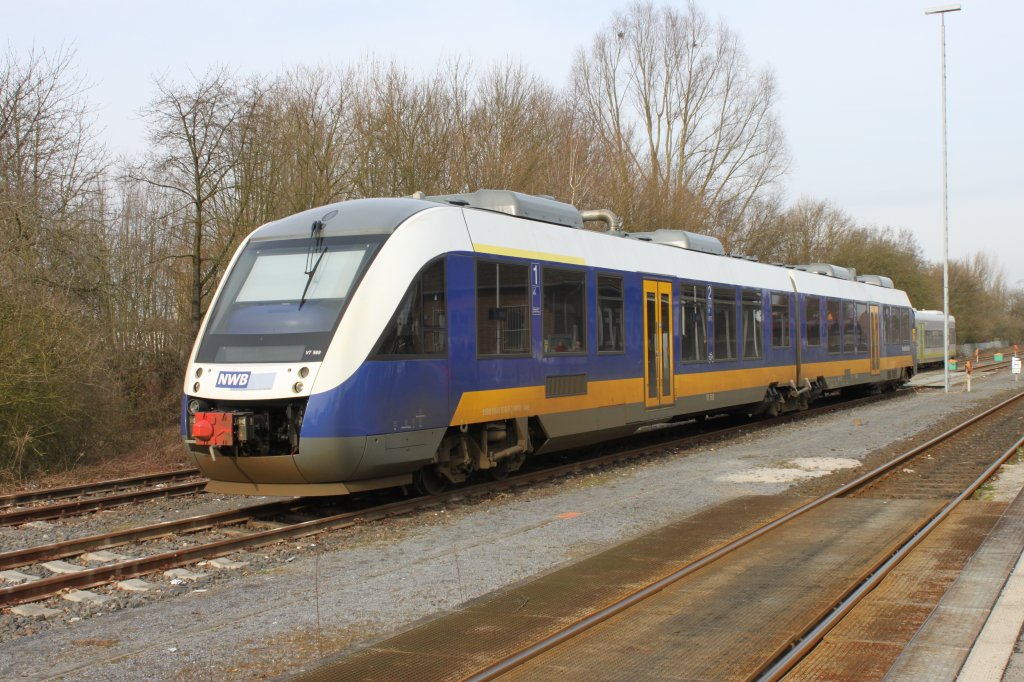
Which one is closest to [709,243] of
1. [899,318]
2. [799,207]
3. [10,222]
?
[10,222]

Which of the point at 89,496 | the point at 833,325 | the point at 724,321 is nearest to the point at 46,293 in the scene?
the point at 89,496

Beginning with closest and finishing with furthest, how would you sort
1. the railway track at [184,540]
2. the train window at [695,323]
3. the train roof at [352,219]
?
the railway track at [184,540] < the train roof at [352,219] < the train window at [695,323]

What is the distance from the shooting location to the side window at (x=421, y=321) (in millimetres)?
9359

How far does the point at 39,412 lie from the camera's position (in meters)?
13.5

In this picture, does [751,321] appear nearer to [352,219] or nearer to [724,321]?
[724,321]

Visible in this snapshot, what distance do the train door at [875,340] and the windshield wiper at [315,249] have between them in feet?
66.8

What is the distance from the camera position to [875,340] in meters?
26.8

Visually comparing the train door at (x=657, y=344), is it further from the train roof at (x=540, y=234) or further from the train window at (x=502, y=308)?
the train window at (x=502, y=308)

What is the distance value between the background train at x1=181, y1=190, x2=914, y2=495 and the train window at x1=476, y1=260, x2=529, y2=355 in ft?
0.08

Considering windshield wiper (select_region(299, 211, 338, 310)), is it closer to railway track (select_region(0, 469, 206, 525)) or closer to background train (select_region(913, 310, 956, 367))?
railway track (select_region(0, 469, 206, 525))

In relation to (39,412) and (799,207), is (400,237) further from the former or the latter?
(799,207)

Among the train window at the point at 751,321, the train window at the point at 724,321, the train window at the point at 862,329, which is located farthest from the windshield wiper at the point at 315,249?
the train window at the point at 862,329

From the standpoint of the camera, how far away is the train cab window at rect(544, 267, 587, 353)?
39.1 feet

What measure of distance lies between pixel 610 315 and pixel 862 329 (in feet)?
48.6
